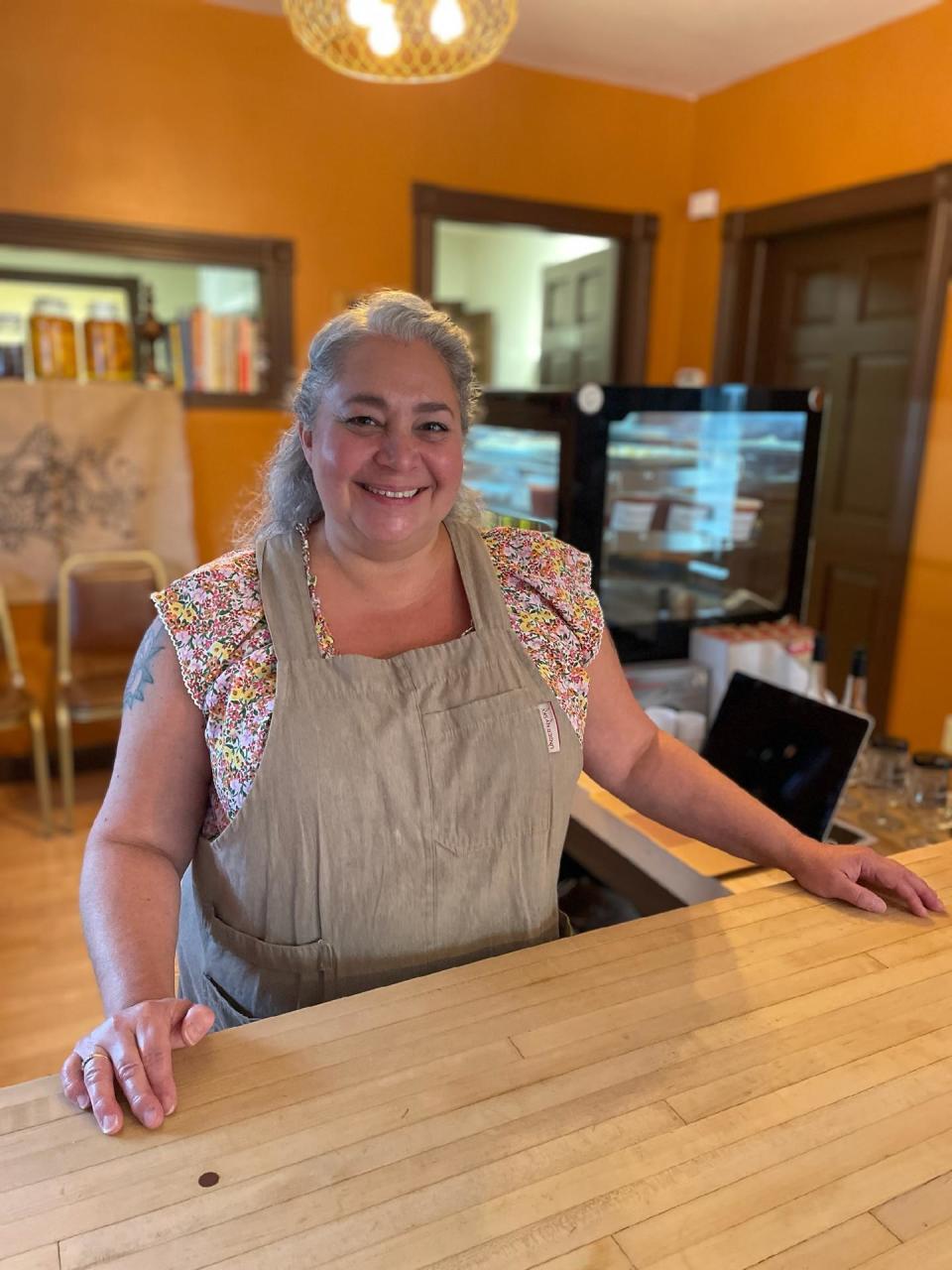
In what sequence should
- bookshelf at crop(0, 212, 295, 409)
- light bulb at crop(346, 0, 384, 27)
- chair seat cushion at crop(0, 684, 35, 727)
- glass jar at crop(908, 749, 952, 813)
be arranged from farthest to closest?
bookshelf at crop(0, 212, 295, 409) → chair seat cushion at crop(0, 684, 35, 727) → light bulb at crop(346, 0, 384, 27) → glass jar at crop(908, 749, 952, 813)

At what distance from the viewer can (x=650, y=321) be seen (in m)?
4.20

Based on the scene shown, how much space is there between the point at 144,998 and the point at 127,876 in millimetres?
142

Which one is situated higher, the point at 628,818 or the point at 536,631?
the point at 536,631

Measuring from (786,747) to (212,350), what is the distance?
8.71ft

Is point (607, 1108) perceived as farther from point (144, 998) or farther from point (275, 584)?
point (275, 584)

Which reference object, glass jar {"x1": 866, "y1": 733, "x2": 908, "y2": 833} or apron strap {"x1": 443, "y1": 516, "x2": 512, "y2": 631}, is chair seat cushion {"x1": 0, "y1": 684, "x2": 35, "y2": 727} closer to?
apron strap {"x1": 443, "y1": 516, "x2": 512, "y2": 631}

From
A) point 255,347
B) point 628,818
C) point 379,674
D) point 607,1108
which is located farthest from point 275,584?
point 255,347

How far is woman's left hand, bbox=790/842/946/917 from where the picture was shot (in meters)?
1.05

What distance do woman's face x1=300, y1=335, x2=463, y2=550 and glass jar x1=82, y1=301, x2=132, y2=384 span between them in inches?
102

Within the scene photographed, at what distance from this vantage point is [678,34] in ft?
10.9

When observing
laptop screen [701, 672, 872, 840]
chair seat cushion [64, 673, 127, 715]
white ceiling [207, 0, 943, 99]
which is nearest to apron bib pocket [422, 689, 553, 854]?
laptop screen [701, 672, 872, 840]

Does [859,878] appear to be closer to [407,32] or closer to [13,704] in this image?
[407,32]

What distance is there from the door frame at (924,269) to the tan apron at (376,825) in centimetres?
266

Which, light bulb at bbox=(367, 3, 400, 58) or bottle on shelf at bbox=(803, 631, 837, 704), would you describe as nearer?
bottle on shelf at bbox=(803, 631, 837, 704)
